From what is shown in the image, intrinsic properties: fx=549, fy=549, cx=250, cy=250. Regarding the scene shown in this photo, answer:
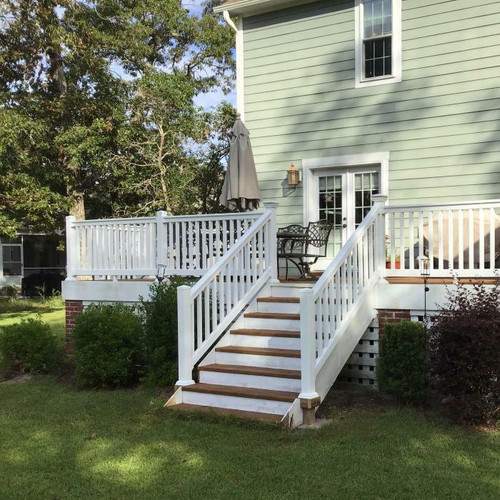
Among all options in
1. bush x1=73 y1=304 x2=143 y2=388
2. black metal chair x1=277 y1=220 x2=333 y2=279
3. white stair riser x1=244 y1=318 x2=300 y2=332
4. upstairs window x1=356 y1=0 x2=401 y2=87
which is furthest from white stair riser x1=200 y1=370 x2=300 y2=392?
upstairs window x1=356 y1=0 x2=401 y2=87

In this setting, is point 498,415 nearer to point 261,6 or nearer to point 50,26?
point 261,6

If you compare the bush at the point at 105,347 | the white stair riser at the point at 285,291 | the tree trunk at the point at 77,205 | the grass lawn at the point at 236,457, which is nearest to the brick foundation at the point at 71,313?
the bush at the point at 105,347

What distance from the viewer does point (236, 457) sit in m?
4.11

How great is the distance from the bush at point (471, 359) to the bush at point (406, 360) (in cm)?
26

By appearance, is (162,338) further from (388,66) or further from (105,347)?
(388,66)

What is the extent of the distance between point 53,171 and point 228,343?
35.2 feet

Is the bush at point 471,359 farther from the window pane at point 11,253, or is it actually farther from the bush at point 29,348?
the window pane at point 11,253

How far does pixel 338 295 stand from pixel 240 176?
3355 millimetres

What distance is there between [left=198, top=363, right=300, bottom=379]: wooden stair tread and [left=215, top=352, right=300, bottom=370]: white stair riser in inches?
3.0

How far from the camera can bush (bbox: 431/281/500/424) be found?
4.51m

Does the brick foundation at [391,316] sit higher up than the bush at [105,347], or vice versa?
the brick foundation at [391,316]

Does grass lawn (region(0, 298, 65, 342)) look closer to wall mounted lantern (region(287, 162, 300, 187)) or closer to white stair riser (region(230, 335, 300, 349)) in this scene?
wall mounted lantern (region(287, 162, 300, 187))

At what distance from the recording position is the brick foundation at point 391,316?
584 centimetres

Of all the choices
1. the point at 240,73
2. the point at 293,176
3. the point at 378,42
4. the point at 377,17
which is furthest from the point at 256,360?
A: the point at 377,17
